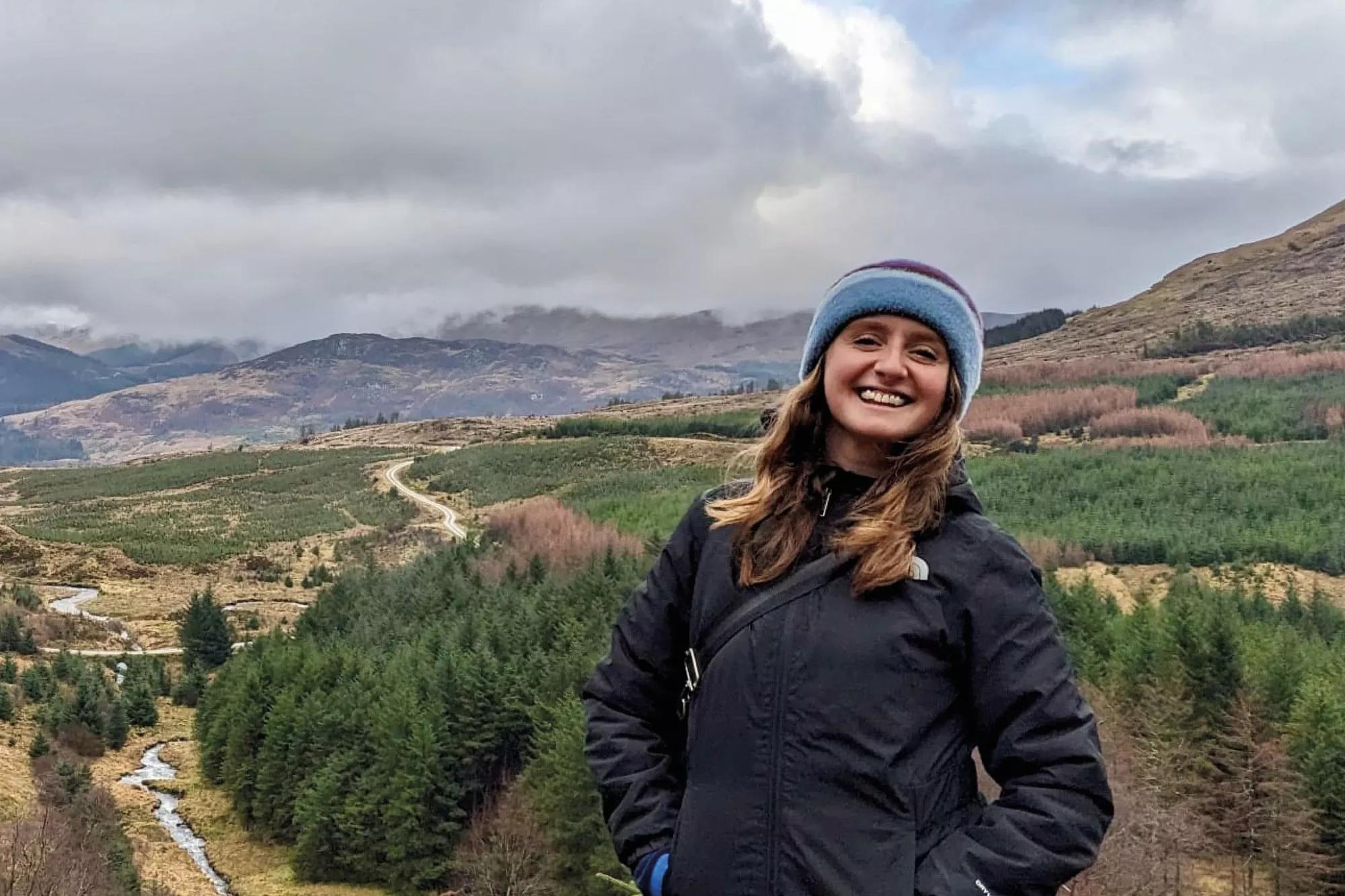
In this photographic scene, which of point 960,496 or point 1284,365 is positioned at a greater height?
point 960,496

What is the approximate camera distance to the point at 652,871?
8.65 ft

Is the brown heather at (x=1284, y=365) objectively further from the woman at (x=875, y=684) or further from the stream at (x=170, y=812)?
the woman at (x=875, y=684)

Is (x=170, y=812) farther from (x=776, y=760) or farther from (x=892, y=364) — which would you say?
(x=892, y=364)

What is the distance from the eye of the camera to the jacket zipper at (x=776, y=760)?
7.98ft

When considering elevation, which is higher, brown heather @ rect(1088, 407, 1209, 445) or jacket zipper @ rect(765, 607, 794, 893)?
jacket zipper @ rect(765, 607, 794, 893)

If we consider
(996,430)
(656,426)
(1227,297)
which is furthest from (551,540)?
(1227,297)

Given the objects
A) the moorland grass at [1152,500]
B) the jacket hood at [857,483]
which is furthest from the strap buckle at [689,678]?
the moorland grass at [1152,500]

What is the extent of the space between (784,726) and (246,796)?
1451 inches

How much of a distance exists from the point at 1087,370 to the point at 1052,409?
2558 centimetres

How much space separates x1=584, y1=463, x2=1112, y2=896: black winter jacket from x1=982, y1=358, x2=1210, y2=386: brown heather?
101778 millimetres

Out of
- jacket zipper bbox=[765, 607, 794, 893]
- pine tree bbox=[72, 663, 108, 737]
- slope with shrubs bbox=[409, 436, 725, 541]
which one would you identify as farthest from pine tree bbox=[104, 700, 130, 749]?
jacket zipper bbox=[765, 607, 794, 893]

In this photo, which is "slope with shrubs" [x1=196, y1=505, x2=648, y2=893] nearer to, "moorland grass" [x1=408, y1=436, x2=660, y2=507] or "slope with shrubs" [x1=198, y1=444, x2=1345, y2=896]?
"slope with shrubs" [x1=198, y1=444, x2=1345, y2=896]

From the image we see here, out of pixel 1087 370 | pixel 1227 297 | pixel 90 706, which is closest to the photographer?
pixel 90 706

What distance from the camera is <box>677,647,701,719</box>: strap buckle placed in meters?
2.73
